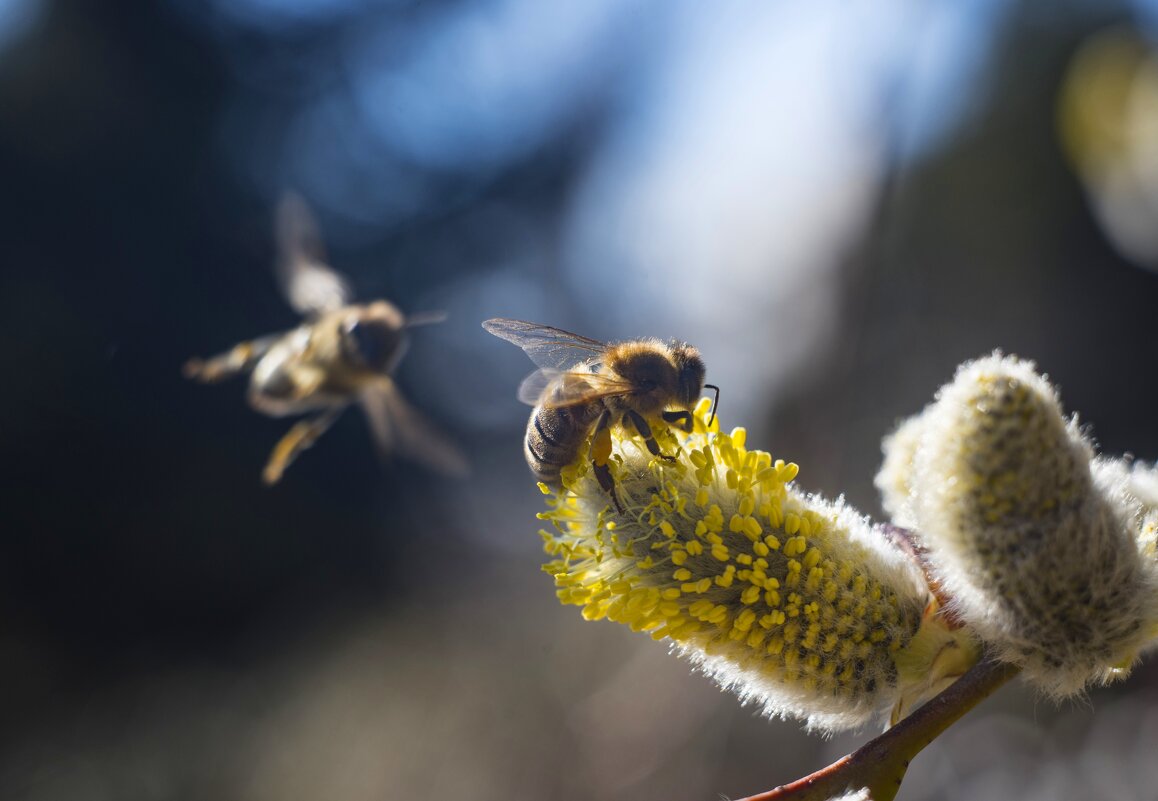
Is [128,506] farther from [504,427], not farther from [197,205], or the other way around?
[504,427]

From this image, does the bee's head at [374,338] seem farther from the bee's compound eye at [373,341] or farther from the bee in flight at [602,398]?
the bee in flight at [602,398]

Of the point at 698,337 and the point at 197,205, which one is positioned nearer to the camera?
the point at 698,337

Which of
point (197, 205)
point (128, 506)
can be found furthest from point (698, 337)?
point (128, 506)

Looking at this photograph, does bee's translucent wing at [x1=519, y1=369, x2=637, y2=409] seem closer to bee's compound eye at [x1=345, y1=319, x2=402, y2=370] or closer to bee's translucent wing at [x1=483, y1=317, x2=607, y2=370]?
bee's translucent wing at [x1=483, y1=317, x2=607, y2=370]

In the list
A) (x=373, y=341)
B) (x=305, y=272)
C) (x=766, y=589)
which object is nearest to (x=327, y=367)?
(x=373, y=341)

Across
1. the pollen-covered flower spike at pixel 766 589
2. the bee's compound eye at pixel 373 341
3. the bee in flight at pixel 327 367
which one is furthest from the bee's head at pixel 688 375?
the bee's compound eye at pixel 373 341

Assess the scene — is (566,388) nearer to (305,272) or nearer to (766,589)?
(766,589)
